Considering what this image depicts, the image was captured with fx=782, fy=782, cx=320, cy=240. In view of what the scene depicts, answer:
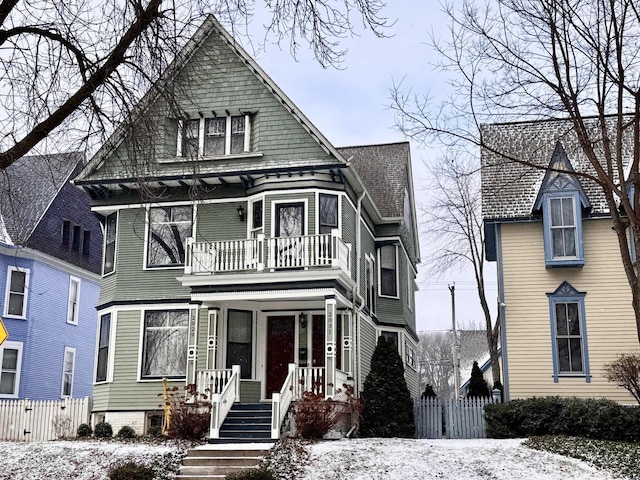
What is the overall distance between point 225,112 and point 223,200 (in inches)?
102

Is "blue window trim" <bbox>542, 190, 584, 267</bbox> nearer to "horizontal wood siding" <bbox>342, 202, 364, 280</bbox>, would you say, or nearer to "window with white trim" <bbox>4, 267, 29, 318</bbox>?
"horizontal wood siding" <bbox>342, 202, 364, 280</bbox>

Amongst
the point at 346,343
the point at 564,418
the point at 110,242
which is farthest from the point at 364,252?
the point at 564,418

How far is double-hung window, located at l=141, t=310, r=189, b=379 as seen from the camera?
21.8m

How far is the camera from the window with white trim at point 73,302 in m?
30.7

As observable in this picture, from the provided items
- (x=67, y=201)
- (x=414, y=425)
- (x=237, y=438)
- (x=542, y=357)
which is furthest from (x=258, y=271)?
(x=67, y=201)

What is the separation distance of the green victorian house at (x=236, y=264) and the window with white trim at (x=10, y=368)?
6.02m

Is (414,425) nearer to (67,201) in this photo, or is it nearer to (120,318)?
(120,318)

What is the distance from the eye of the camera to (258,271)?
2006cm

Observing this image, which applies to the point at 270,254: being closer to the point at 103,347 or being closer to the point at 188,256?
the point at 188,256

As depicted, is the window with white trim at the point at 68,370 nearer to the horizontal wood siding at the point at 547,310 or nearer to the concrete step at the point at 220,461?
the concrete step at the point at 220,461

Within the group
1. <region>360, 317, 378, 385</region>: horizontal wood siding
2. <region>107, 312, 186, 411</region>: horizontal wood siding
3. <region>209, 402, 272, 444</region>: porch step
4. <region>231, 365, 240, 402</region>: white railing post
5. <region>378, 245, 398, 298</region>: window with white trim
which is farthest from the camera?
<region>378, 245, 398, 298</region>: window with white trim

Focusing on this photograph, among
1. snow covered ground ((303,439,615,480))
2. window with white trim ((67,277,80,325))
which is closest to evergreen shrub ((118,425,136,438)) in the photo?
snow covered ground ((303,439,615,480))

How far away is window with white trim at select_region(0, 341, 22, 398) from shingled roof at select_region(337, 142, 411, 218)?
13.6m

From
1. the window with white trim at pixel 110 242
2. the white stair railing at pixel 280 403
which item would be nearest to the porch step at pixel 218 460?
the white stair railing at pixel 280 403
